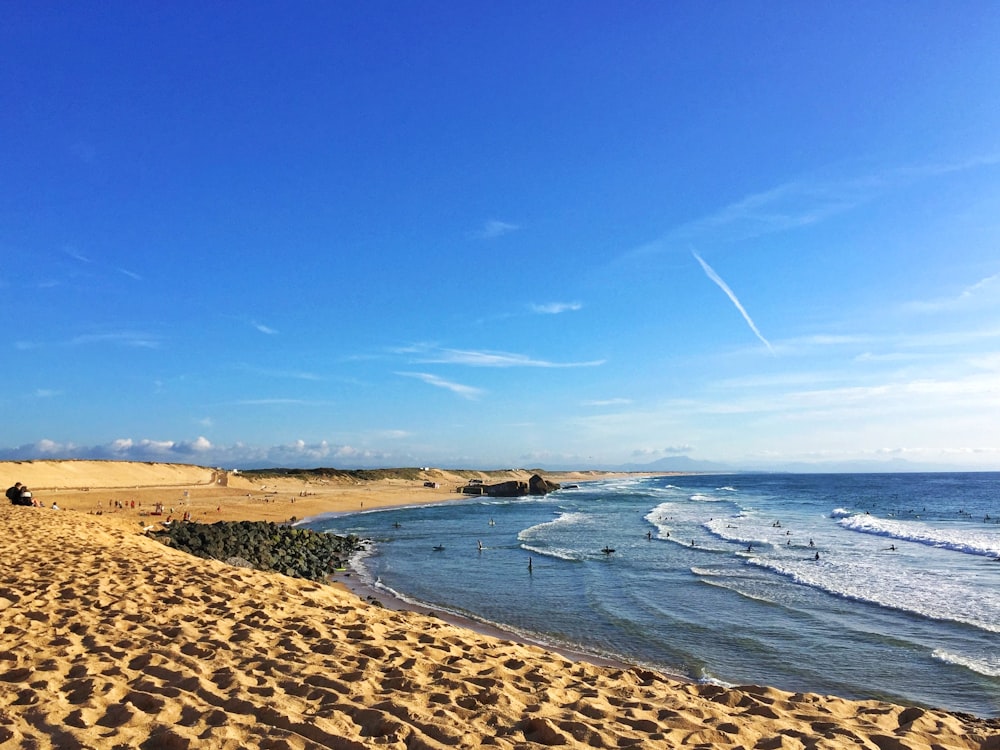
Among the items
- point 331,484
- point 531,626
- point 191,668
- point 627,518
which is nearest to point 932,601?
point 531,626

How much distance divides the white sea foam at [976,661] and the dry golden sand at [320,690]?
6600 mm

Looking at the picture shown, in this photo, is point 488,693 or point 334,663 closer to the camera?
point 488,693

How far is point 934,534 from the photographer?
116 ft

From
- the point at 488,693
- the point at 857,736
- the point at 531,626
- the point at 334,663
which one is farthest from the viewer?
the point at 531,626

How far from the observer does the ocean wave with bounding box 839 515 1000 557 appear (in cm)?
2891

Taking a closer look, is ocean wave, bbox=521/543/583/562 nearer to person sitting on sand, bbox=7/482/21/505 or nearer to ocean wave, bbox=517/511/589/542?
ocean wave, bbox=517/511/589/542

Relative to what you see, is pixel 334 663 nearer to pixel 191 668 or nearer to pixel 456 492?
pixel 191 668

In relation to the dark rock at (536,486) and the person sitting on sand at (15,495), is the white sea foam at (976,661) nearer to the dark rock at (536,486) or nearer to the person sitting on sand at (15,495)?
the person sitting on sand at (15,495)

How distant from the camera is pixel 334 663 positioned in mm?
6996

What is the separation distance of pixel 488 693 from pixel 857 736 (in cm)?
349

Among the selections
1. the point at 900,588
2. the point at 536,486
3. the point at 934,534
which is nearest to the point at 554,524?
the point at 934,534

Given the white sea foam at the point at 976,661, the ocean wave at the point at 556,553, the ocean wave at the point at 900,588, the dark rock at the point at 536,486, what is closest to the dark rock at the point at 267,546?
the ocean wave at the point at 556,553

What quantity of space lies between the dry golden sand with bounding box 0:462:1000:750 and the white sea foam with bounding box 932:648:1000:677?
660 cm

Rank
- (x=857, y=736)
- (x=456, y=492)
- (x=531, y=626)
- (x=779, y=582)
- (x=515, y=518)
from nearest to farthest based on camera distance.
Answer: (x=857, y=736) → (x=531, y=626) → (x=779, y=582) → (x=515, y=518) → (x=456, y=492)
